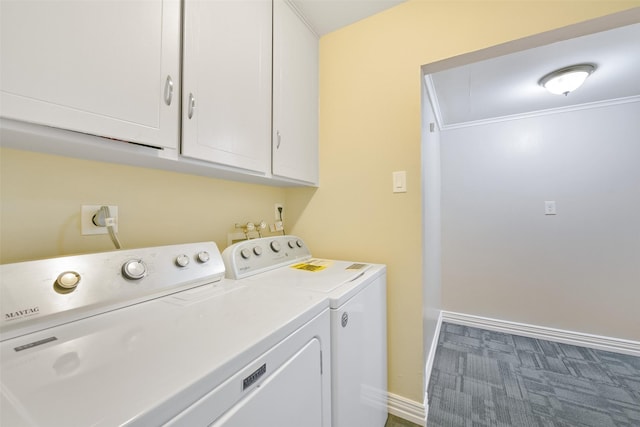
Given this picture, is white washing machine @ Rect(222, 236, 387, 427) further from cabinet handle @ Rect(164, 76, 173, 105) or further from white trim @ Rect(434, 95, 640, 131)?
white trim @ Rect(434, 95, 640, 131)

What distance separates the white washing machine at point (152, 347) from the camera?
406 millimetres

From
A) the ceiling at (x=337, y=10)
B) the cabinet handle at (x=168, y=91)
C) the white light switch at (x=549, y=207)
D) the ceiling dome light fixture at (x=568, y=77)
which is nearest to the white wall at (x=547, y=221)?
the white light switch at (x=549, y=207)

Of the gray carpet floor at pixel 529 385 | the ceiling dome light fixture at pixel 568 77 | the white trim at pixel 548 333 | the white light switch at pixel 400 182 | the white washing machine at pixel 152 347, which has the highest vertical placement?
the ceiling dome light fixture at pixel 568 77

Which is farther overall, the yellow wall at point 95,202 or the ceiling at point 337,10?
the ceiling at point 337,10

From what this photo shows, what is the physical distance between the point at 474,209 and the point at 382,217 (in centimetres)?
180

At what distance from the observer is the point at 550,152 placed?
2.44 meters

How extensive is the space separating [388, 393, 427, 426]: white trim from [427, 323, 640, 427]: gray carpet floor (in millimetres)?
113

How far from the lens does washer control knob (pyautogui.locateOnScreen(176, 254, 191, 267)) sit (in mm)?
962

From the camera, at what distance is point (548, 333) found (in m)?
2.39

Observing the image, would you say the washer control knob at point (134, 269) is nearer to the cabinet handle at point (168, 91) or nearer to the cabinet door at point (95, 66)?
the cabinet door at point (95, 66)

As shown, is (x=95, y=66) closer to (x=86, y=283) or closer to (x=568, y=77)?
(x=86, y=283)

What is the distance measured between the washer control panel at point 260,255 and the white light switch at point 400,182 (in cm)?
69

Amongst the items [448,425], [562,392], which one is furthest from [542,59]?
[448,425]

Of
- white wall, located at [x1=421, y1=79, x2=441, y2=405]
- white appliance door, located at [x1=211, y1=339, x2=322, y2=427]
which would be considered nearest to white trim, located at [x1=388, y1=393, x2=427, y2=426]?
white wall, located at [x1=421, y1=79, x2=441, y2=405]
